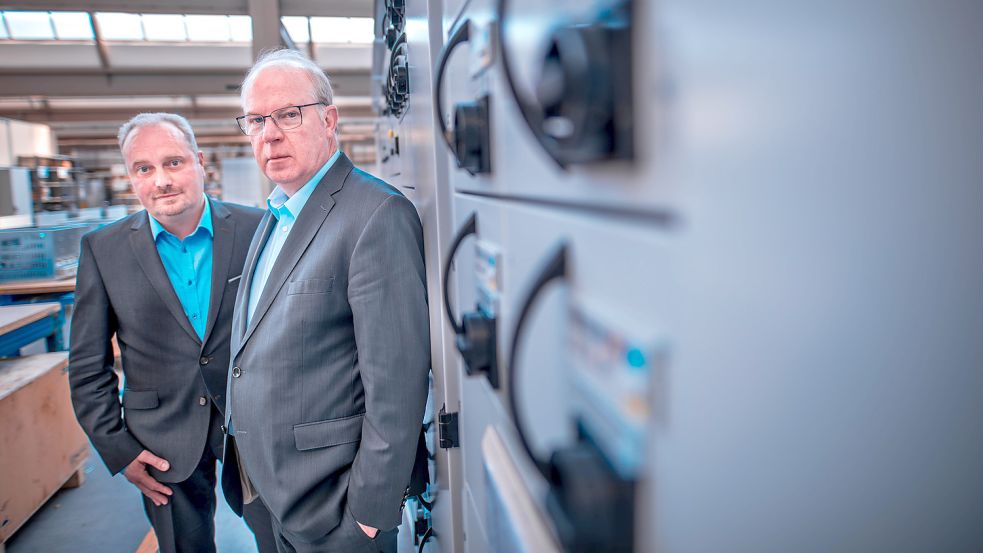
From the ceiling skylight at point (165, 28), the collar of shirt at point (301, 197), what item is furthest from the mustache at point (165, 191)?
the ceiling skylight at point (165, 28)

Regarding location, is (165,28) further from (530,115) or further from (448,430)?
(530,115)

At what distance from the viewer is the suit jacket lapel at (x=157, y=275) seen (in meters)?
1.60

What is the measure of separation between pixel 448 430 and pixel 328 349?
32cm

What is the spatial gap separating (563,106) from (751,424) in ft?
0.73

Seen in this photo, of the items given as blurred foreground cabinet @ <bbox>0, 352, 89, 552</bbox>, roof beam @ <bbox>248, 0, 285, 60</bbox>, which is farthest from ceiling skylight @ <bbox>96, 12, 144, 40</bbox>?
blurred foreground cabinet @ <bbox>0, 352, 89, 552</bbox>

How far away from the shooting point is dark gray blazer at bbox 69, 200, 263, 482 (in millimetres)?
1604

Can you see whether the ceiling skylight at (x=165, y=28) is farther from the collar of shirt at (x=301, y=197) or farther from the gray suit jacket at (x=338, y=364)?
the gray suit jacket at (x=338, y=364)

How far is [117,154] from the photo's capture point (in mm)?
14422

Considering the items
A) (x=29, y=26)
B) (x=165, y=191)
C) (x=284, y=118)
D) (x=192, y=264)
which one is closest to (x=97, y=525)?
(x=192, y=264)

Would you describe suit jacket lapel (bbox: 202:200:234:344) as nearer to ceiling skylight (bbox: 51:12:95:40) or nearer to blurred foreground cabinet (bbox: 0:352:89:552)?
blurred foreground cabinet (bbox: 0:352:89:552)

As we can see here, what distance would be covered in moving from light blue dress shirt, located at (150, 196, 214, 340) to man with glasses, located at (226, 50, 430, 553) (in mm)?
497

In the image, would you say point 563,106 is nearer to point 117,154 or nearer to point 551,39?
point 551,39

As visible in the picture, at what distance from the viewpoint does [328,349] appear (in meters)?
1.18

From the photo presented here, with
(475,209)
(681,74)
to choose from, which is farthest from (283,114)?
(681,74)
